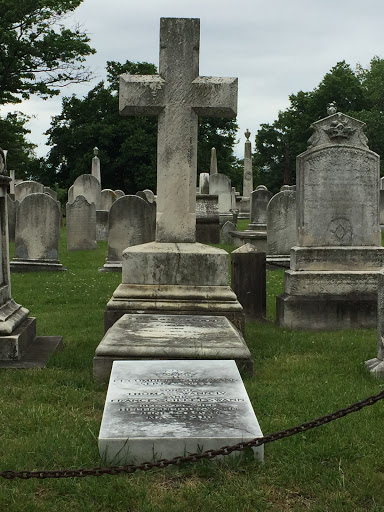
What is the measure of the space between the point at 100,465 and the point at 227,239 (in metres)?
16.4

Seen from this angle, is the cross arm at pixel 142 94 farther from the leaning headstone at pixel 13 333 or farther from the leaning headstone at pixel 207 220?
the leaning headstone at pixel 207 220

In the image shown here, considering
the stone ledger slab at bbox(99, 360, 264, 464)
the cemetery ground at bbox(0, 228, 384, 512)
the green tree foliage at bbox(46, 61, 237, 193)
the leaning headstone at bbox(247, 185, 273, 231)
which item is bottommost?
the cemetery ground at bbox(0, 228, 384, 512)

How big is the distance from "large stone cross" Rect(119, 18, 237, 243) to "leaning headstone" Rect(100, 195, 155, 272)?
731 cm

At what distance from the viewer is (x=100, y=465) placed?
145 inches

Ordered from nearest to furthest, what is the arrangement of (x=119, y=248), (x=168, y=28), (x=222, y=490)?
(x=222, y=490)
(x=168, y=28)
(x=119, y=248)

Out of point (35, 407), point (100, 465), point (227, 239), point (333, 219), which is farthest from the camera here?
point (227, 239)

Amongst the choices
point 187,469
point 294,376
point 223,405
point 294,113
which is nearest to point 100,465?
point 187,469

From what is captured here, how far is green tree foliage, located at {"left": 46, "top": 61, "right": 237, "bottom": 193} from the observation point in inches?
1762

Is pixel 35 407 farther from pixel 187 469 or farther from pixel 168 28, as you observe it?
pixel 168 28

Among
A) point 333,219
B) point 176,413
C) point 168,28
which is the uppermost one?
point 168,28

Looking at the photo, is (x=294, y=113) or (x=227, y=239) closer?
(x=227, y=239)

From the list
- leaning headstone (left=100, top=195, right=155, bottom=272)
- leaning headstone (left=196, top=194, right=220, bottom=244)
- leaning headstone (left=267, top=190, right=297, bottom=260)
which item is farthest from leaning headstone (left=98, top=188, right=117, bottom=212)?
leaning headstone (left=267, top=190, right=297, bottom=260)

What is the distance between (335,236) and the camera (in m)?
8.62

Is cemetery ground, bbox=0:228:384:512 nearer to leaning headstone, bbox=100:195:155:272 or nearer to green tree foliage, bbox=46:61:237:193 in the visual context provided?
leaning headstone, bbox=100:195:155:272
